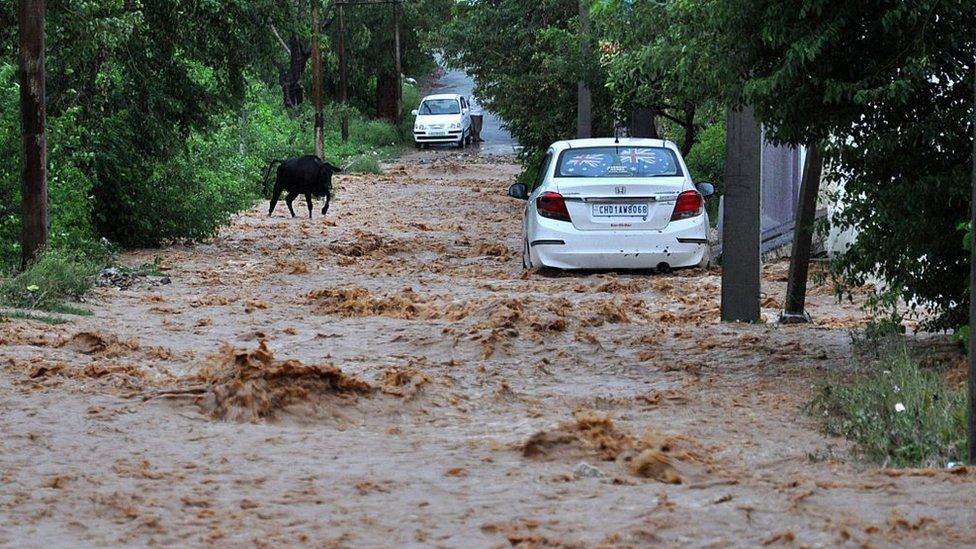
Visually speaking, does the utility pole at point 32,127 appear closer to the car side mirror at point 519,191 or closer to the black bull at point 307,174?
the car side mirror at point 519,191

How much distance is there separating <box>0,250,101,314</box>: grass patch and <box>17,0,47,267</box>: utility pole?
2.01ft

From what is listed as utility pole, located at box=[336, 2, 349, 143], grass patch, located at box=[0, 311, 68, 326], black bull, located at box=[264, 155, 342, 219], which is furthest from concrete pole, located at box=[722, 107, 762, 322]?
utility pole, located at box=[336, 2, 349, 143]

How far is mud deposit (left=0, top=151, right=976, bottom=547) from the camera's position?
577 centimetres

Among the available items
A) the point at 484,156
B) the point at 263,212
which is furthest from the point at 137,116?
the point at 484,156

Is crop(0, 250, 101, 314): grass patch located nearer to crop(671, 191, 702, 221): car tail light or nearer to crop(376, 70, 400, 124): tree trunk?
crop(671, 191, 702, 221): car tail light

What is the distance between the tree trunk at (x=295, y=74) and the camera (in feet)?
193

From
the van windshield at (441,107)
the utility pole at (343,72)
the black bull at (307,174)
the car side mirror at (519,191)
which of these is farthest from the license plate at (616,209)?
the van windshield at (441,107)

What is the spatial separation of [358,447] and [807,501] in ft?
8.41

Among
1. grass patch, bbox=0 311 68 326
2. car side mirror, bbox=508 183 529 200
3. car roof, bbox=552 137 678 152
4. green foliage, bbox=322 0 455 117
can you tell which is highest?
green foliage, bbox=322 0 455 117

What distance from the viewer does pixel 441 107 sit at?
2320 inches

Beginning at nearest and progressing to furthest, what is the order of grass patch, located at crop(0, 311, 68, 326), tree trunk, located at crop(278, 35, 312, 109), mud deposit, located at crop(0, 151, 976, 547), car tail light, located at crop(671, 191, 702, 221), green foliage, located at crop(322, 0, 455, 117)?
1. mud deposit, located at crop(0, 151, 976, 547)
2. grass patch, located at crop(0, 311, 68, 326)
3. car tail light, located at crop(671, 191, 702, 221)
4. tree trunk, located at crop(278, 35, 312, 109)
5. green foliage, located at crop(322, 0, 455, 117)

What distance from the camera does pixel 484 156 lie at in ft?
178

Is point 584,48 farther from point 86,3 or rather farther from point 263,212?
point 86,3

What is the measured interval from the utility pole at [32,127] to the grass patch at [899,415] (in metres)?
9.02
